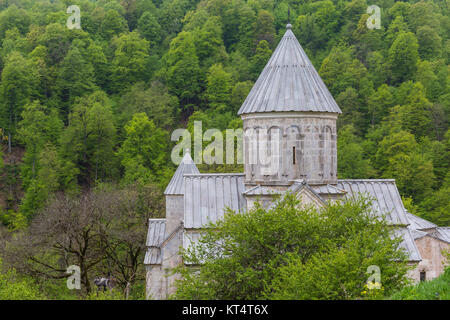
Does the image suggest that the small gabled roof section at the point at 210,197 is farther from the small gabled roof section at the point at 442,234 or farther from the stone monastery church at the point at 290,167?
the small gabled roof section at the point at 442,234

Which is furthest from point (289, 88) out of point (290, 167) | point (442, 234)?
point (442, 234)

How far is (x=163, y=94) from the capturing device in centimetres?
6078

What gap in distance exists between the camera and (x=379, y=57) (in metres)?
62.5

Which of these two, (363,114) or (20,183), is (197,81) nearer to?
(363,114)

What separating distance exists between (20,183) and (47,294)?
2703 centimetres

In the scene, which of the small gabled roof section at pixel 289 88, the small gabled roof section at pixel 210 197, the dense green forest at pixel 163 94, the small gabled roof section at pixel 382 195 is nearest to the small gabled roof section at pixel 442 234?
the small gabled roof section at pixel 382 195

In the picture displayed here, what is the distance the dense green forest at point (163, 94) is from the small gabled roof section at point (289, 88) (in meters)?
12.6

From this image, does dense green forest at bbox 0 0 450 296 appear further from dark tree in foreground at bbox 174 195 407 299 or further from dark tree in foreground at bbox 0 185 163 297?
dark tree in foreground at bbox 174 195 407 299

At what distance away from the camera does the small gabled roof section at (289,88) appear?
65.2 ft

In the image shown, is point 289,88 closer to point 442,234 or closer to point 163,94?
point 442,234

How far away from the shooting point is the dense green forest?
145 feet

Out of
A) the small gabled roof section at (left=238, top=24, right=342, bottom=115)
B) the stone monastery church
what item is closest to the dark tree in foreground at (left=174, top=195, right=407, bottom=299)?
the stone monastery church

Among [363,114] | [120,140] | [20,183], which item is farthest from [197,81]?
[20,183]

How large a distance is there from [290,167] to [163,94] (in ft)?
139
